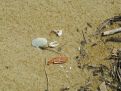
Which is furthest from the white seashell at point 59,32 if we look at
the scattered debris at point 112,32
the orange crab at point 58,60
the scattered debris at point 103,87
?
the scattered debris at point 103,87

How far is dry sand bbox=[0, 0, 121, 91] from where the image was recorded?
357cm

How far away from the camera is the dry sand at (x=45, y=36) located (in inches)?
140

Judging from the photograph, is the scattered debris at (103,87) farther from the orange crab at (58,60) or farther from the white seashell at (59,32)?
the white seashell at (59,32)

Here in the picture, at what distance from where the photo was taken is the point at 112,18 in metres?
4.07

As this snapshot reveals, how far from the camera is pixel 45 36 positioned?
395cm

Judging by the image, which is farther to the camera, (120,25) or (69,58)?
(120,25)

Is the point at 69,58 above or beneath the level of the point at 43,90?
above

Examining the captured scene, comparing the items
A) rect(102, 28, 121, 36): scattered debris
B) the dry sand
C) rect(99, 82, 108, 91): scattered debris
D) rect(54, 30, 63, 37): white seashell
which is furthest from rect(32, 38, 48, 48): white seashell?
rect(99, 82, 108, 91): scattered debris

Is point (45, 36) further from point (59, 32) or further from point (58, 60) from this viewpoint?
point (58, 60)

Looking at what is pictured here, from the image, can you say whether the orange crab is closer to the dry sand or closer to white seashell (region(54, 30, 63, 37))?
the dry sand

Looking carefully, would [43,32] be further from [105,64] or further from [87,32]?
[105,64]

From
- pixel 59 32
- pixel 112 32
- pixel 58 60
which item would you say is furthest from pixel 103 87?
pixel 59 32

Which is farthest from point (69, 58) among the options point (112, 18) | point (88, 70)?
point (112, 18)

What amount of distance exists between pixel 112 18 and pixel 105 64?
593mm
